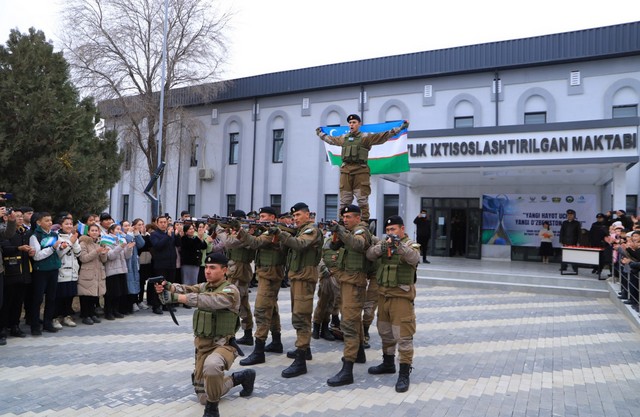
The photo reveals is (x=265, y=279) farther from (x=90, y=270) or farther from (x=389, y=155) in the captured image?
(x=389, y=155)

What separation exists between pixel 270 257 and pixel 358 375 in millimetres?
1893

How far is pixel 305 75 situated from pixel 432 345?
17690mm

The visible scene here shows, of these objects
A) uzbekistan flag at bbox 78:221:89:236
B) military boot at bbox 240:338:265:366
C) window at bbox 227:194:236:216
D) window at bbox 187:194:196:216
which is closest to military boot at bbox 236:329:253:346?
military boot at bbox 240:338:265:366

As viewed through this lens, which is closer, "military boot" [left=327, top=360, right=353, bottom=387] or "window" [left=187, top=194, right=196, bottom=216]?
"military boot" [left=327, top=360, right=353, bottom=387]

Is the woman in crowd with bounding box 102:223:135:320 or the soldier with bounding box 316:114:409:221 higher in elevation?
the soldier with bounding box 316:114:409:221

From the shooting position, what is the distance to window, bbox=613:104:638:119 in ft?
52.4

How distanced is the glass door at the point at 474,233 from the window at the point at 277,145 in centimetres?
989

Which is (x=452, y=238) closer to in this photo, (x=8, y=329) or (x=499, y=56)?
(x=499, y=56)

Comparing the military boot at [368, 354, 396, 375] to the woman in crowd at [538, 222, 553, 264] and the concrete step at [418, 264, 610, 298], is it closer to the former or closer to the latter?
the concrete step at [418, 264, 610, 298]

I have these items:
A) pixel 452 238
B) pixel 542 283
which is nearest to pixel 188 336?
pixel 542 283

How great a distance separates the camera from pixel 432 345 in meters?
6.95

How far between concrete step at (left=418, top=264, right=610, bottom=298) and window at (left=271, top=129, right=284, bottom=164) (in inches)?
431

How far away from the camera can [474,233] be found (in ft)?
59.3

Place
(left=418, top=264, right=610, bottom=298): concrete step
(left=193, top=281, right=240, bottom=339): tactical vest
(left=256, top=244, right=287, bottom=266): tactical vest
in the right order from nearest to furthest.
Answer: (left=193, top=281, right=240, bottom=339): tactical vest
(left=256, top=244, right=287, bottom=266): tactical vest
(left=418, top=264, right=610, bottom=298): concrete step
